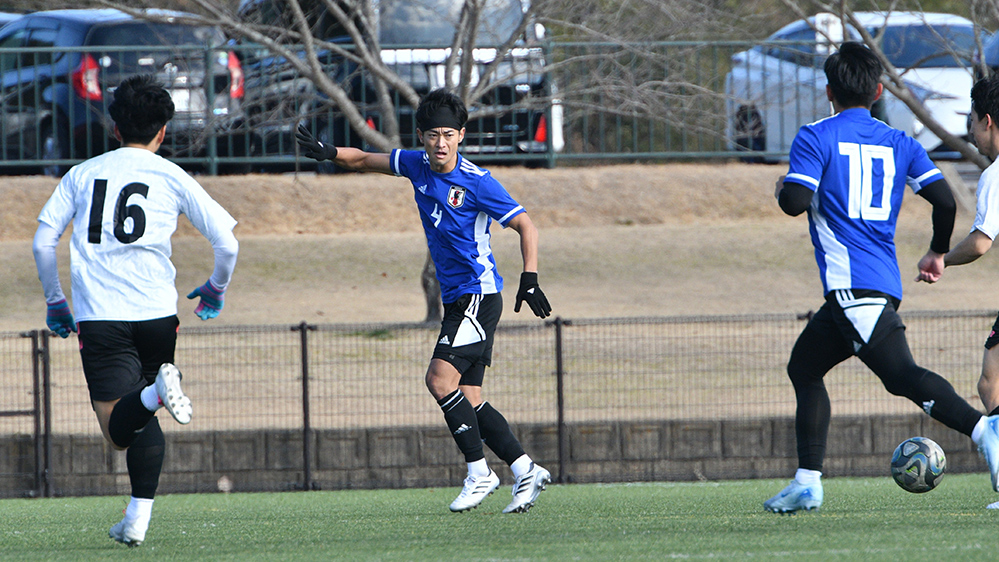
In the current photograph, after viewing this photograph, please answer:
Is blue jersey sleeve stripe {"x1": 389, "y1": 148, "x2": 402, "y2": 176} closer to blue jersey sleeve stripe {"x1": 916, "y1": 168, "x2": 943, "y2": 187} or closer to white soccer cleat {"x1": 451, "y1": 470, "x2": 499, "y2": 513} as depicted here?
white soccer cleat {"x1": 451, "y1": 470, "x2": 499, "y2": 513}

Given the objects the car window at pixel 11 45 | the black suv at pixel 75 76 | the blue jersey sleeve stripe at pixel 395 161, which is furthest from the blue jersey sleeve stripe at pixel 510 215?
the car window at pixel 11 45

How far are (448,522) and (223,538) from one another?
1.13 meters

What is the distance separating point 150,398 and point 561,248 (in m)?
11.3

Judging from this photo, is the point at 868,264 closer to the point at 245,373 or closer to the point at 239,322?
the point at 245,373

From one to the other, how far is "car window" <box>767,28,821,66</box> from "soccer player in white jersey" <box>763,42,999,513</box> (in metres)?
8.79

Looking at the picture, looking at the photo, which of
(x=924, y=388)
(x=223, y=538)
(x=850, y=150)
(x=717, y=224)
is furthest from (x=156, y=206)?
(x=717, y=224)

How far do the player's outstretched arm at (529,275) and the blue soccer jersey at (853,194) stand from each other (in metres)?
1.38

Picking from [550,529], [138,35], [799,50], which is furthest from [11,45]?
[550,529]

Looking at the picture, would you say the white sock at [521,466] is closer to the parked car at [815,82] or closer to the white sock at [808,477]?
the white sock at [808,477]

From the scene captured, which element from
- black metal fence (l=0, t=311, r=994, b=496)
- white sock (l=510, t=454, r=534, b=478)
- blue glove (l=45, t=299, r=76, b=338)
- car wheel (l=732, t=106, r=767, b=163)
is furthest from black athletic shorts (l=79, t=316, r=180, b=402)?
car wheel (l=732, t=106, r=767, b=163)

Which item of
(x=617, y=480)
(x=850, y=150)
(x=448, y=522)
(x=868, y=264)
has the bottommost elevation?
(x=617, y=480)

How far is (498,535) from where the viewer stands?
5465 millimetres

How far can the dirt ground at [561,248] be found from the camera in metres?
14.0

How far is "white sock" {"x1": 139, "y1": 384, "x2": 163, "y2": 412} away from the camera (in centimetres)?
505
